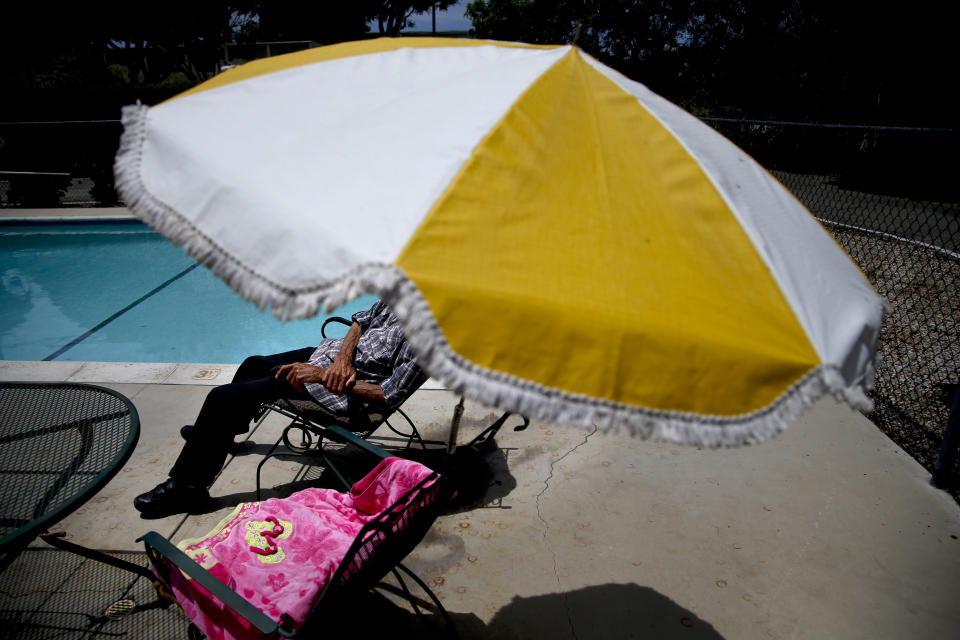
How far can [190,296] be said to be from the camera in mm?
7473

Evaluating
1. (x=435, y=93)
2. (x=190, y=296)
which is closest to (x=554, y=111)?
(x=435, y=93)

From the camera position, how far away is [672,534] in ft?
8.82

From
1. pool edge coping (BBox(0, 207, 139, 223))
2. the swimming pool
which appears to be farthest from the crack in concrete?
pool edge coping (BBox(0, 207, 139, 223))

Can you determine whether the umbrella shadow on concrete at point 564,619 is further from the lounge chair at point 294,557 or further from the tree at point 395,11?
the tree at point 395,11

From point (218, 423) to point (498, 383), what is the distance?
7.06 feet

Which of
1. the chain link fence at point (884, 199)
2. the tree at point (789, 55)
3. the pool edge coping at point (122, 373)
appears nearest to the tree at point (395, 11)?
the tree at point (789, 55)

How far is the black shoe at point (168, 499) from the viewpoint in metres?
2.64

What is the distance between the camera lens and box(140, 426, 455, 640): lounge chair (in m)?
1.66

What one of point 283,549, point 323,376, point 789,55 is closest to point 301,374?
point 323,376

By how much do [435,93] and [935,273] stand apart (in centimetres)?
837

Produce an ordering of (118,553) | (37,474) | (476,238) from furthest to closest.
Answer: (118,553), (37,474), (476,238)

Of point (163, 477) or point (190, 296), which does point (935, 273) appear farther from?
point (190, 296)

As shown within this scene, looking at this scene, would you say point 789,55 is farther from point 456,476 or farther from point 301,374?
point 301,374

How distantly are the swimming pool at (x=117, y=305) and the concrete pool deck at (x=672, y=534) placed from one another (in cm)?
305
